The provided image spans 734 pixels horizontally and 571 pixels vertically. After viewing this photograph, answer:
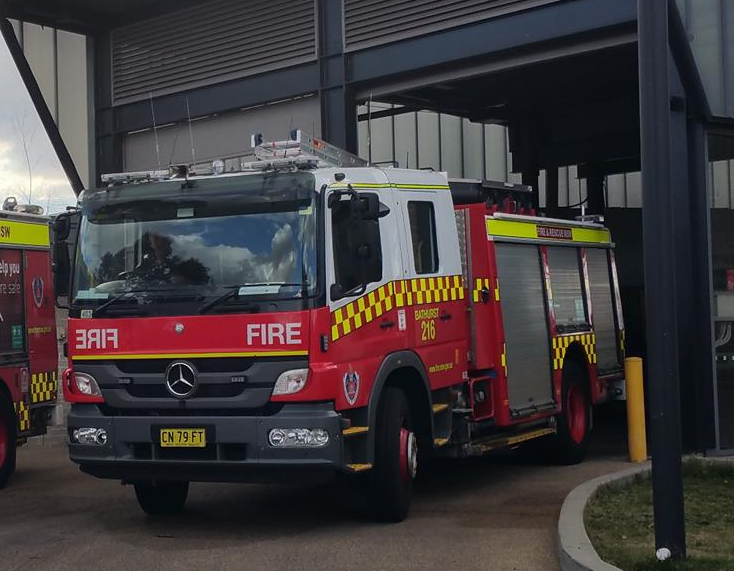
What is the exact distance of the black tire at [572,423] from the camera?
12141 mm

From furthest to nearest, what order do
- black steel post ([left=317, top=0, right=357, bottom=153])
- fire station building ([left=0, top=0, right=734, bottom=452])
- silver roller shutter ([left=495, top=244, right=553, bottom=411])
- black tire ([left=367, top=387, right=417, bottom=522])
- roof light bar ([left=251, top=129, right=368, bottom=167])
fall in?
black steel post ([left=317, top=0, right=357, bottom=153])
fire station building ([left=0, top=0, right=734, bottom=452])
silver roller shutter ([left=495, top=244, right=553, bottom=411])
roof light bar ([left=251, top=129, right=368, bottom=167])
black tire ([left=367, top=387, right=417, bottom=522])

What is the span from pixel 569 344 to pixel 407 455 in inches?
158

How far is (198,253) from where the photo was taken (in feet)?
27.4

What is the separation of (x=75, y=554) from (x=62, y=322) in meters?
8.11

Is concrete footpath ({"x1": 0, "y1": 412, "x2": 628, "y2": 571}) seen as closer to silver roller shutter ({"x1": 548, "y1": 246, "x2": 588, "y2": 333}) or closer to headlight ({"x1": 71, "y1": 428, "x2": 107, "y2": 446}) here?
headlight ({"x1": 71, "y1": 428, "x2": 107, "y2": 446})

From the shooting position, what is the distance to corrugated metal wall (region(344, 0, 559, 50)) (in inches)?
527

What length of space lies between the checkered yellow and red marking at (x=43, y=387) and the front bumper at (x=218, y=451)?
339 cm

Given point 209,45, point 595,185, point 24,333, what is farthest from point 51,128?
point 595,185

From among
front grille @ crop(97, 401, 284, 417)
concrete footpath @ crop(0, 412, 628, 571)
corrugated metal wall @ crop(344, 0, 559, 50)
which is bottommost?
concrete footpath @ crop(0, 412, 628, 571)

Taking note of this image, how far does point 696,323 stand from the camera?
1187 centimetres

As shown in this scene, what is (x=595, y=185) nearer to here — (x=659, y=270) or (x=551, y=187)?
(x=551, y=187)

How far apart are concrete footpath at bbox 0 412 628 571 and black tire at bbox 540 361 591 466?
0.20m

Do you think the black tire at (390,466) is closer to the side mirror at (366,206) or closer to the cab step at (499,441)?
the cab step at (499,441)

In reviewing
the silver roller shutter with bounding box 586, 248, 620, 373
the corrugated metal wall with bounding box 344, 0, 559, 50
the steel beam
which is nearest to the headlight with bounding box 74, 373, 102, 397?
the silver roller shutter with bounding box 586, 248, 620, 373
